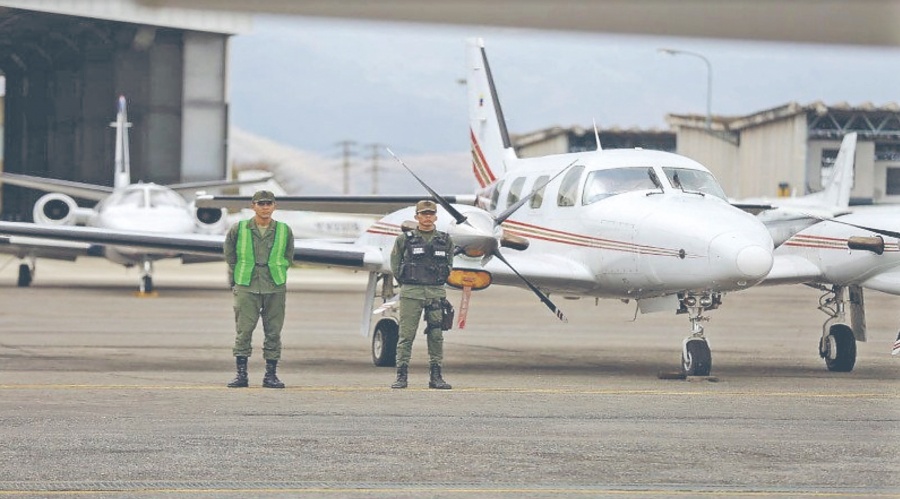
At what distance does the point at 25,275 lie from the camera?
3672cm

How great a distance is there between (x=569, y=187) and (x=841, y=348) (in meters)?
3.59

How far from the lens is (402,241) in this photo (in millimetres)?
13148

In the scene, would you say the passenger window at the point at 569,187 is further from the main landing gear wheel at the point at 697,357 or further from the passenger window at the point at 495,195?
the main landing gear wheel at the point at 697,357

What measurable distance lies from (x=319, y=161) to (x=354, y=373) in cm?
17674

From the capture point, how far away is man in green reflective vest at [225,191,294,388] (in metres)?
12.8

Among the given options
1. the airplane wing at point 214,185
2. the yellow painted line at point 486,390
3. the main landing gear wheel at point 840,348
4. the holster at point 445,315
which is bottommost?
the yellow painted line at point 486,390

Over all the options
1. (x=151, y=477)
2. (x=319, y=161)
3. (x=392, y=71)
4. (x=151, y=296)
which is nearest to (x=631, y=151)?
(x=151, y=477)

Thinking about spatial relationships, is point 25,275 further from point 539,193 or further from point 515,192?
point 539,193

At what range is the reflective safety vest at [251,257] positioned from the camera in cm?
1281

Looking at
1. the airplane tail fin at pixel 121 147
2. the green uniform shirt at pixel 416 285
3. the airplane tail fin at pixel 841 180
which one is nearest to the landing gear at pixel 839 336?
the green uniform shirt at pixel 416 285

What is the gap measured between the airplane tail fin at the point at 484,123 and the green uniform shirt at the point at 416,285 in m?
6.07

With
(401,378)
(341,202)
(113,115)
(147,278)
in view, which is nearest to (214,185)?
(147,278)

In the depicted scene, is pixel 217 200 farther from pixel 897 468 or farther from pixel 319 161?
pixel 319 161

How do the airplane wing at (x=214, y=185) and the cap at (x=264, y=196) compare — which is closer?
the cap at (x=264, y=196)
